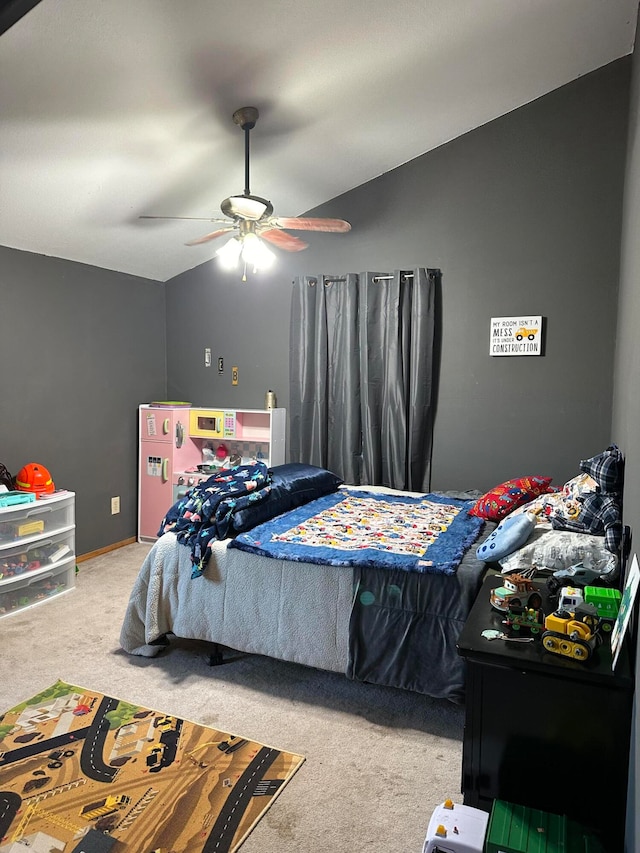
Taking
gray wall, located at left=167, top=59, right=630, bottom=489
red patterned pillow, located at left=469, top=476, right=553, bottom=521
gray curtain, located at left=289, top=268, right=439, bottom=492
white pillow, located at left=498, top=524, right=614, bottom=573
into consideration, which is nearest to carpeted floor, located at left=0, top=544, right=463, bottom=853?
white pillow, located at left=498, top=524, right=614, bottom=573

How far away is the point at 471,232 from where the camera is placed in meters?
4.10

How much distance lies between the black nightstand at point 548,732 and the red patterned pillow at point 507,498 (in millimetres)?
1536

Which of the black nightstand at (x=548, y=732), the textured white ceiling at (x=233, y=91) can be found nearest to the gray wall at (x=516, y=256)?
the textured white ceiling at (x=233, y=91)

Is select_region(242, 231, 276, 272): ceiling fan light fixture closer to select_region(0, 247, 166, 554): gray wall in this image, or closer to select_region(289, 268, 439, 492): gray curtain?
select_region(289, 268, 439, 492): gray curtain

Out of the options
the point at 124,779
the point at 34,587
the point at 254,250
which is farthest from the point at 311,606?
the point at 34,587

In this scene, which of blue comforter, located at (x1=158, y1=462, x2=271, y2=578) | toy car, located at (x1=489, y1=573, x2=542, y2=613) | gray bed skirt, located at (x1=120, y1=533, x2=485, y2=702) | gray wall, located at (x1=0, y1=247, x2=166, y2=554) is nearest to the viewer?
toy car, located at (x1=489, y1=573, x2=542, y2=613)

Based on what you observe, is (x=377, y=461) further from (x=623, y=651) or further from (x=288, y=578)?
(x=623, y=651)

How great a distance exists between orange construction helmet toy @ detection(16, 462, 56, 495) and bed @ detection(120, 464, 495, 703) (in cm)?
123

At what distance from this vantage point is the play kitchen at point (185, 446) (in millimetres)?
4762

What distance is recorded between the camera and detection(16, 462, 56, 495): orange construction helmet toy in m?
3.77

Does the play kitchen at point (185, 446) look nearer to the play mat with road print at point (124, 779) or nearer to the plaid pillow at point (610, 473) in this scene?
the play mat with road print at point (124, 779)

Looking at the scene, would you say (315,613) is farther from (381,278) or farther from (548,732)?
(381,278)

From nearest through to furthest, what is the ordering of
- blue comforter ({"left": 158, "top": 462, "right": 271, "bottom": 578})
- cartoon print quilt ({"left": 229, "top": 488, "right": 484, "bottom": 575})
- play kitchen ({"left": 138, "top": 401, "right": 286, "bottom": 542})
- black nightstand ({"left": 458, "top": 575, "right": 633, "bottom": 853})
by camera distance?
black nightstand ({"left": 458, "top": 575, "right": 633, "bottom": 853}) → cartoon print quilt ({"left": 229, "top": 488, "right": 484, "bottom": 575}) → blue comforter ({"left": 158, "top": 462, "right": 271, "bottom": 578}) → play kitchen ({"left": 138, "top": 401, "right": 286, "bottom": 542})

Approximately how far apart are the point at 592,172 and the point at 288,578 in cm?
313
